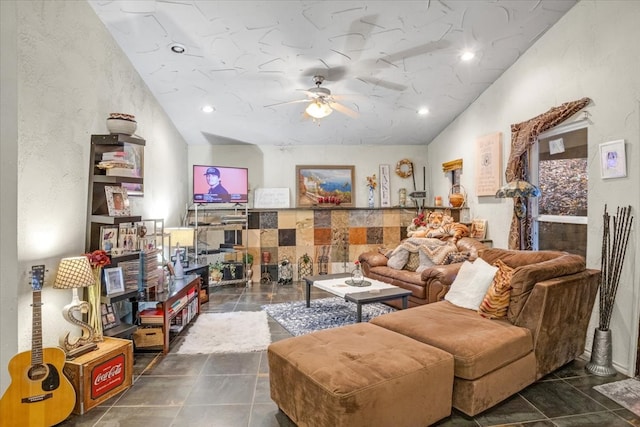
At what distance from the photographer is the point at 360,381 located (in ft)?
5.78

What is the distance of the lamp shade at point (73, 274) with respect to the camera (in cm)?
241

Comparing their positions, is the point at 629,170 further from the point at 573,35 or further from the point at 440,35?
the point at 440,35

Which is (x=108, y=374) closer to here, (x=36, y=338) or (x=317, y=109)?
(x=36, y=338)

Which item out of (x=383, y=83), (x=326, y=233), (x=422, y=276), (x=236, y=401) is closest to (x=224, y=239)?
(x=326, y=233)

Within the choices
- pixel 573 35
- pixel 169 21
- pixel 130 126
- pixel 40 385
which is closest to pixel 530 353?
pixel 573 35

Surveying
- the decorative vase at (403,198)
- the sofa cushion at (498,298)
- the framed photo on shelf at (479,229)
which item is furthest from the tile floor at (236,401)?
the decorative vase at (403,198)

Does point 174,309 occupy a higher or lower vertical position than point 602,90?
lower

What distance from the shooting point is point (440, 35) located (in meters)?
3.52

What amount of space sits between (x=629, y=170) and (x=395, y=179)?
4.17 meters

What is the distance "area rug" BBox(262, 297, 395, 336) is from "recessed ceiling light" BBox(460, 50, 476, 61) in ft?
9.92

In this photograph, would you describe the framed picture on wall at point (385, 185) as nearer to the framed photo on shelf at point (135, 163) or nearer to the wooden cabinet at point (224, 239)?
the wooden cabinet at point (224, 239)

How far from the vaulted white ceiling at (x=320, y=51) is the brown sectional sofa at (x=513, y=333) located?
2.24 meters

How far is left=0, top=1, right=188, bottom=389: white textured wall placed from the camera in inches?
88.7

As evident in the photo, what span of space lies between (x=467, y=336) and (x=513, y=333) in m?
0.36
